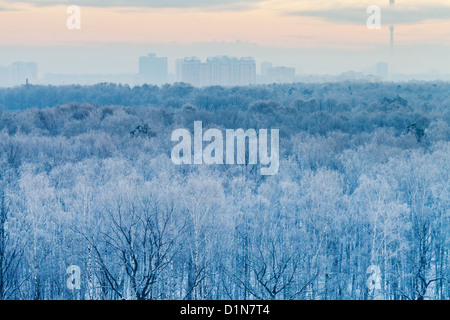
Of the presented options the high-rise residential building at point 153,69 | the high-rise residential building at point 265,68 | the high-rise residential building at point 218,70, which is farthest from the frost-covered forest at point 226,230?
the high-rise residential building at point 265,68

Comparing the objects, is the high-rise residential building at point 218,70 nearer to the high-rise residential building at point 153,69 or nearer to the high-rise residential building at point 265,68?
the high-rise residential building at point 153,69

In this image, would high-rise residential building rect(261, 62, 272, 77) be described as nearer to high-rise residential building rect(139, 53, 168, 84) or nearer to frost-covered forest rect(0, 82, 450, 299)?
high-rise residential building rect(139, 53, 168, 84)

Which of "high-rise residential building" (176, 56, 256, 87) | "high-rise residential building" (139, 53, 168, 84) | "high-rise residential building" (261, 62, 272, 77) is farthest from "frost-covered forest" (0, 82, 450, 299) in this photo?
"high-rise residential building" (261, 62, 272, 77)

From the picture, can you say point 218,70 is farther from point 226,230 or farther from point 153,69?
point 226,230

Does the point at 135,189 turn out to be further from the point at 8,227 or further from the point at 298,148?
the point at 298,148

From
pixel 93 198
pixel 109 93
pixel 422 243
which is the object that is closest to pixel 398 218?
pixel 422 243

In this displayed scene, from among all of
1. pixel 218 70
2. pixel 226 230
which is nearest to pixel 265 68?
pixel 218 70
